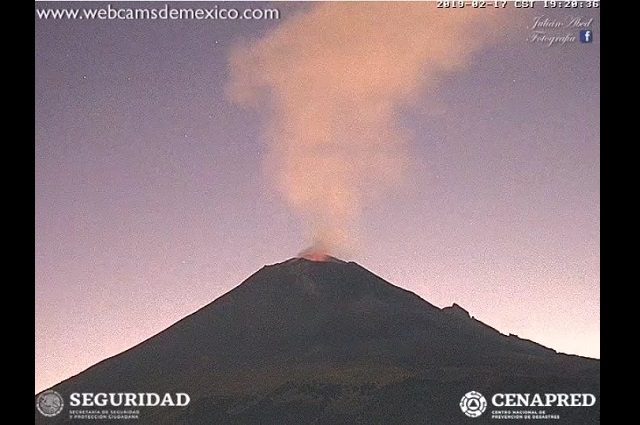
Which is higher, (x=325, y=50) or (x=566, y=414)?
(x=325, y=50)

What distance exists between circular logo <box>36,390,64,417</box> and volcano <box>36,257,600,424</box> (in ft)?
0.07

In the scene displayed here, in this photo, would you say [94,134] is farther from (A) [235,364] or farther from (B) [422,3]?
(B) [422,3]

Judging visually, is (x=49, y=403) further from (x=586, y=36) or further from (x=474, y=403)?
(x=586, y=36)

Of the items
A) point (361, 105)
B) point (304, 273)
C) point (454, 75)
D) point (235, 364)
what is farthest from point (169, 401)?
point (454, 75)

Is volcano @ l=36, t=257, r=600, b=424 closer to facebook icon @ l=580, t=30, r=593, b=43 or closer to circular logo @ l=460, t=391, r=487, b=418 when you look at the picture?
circular logo @ l=460, t=391, r=487, b=418

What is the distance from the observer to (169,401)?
182 inches

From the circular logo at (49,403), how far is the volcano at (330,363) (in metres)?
0.02

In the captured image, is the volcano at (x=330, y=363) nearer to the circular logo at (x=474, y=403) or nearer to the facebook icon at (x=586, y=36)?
the circular logo at (x=474, y=403)

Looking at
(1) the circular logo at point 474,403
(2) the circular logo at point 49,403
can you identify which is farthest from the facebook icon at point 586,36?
(2) the circular logo at point 49,403

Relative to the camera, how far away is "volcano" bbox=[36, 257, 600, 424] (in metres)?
4.62

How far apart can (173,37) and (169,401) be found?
1.49 m

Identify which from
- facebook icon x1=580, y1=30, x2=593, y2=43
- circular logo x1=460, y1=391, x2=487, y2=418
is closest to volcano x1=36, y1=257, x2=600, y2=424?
circular logo x1=460, y1=391, x2=487, y2=418

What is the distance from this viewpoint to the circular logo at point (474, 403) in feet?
15.1

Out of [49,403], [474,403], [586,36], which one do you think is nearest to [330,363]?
[474,403]
